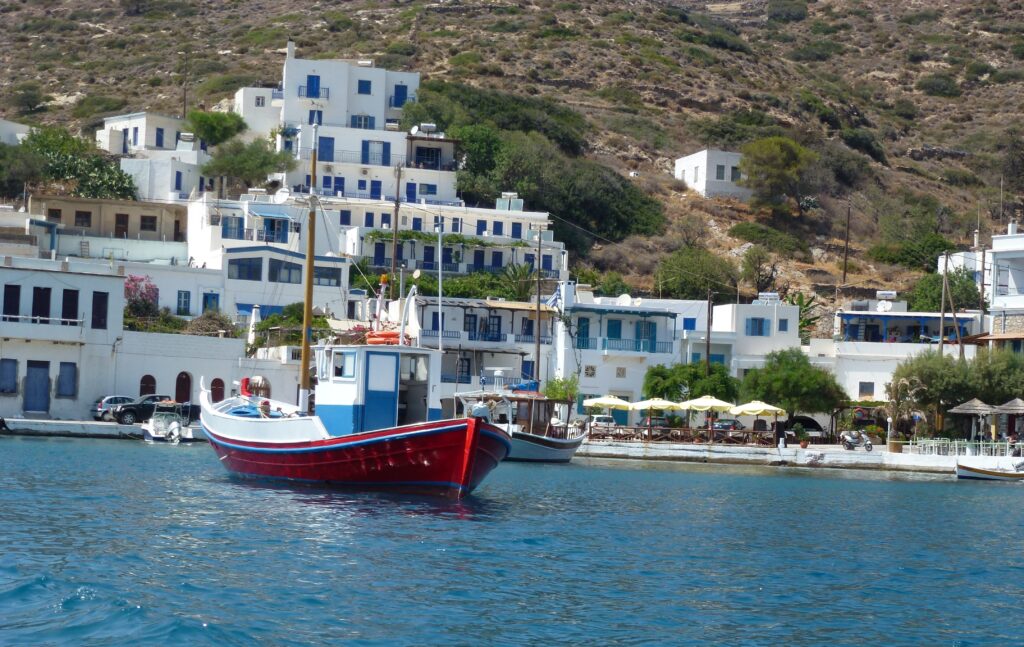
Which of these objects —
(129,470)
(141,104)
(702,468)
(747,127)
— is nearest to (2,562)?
(129,470)

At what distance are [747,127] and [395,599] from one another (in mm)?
103159

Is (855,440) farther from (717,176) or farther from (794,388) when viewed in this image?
(717,176)

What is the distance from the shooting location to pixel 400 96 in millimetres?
93125

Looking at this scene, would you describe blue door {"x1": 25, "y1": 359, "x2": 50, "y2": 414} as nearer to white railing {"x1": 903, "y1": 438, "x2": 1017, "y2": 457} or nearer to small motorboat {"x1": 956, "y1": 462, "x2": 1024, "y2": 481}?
white railing {"x1": 903, "y1": 438, "x2": 1017, "y2": 457}

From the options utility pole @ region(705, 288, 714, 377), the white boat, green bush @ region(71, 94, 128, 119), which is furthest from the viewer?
green bush @ region(71, 94, 128, 119)

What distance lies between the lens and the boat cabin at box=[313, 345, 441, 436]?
32.1 meters

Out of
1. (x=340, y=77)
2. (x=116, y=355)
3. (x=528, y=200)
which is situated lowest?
(x=116, y=355)

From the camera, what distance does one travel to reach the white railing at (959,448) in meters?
53.9

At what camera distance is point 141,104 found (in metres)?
112

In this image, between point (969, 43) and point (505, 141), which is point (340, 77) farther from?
point (969, 43)

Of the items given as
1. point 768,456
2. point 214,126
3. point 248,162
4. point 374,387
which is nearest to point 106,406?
point 768,456

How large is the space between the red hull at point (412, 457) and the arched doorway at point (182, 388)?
27.4m

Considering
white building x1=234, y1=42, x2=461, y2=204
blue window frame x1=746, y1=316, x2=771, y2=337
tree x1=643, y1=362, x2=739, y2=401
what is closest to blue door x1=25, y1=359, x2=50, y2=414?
tree x1=643, y1=362, x2=739, y2=401

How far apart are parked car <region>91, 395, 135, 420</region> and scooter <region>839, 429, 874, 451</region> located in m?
28.1
